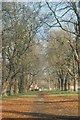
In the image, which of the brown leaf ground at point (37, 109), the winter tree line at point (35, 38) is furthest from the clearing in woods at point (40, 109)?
the winter tree line at point (35, 38)

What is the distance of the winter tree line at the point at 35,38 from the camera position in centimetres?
1141

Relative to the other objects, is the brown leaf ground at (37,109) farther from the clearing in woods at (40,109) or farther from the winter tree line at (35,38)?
the winter tree line at (35,38)

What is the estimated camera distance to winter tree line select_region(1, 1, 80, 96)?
1141 cm

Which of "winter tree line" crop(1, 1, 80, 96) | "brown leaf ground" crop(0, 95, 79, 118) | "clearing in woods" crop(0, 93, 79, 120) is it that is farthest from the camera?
"winter tree line" crop(1, 1, 80, 96)

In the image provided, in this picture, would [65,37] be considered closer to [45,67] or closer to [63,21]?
[45,67]

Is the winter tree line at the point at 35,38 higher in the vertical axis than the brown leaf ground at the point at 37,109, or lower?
higher

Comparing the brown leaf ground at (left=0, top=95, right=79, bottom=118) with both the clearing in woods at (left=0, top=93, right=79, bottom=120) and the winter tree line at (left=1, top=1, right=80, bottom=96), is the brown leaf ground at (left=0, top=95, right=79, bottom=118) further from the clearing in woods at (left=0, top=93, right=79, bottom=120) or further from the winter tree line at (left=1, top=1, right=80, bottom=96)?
the winter tree line at (left=1, top=1, right=80, bottom=96)

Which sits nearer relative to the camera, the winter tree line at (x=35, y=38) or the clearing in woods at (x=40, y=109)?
the clearing in woods at (x=40, y=109)

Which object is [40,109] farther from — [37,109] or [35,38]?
[35,38]

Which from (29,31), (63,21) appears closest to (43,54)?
(29,31)

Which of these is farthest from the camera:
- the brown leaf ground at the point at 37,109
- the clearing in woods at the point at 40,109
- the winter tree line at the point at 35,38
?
the winter tree line at the point at 35,38

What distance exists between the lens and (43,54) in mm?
14727

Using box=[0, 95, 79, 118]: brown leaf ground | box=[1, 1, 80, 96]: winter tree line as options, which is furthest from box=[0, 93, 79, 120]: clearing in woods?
box=[1, 1, 80, 96]: winter tree line

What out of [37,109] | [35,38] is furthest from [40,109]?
[35,38]
